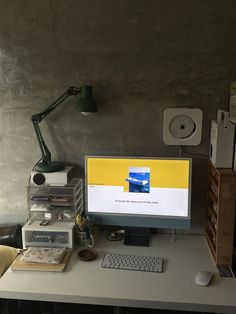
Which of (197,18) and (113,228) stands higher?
(197,18)

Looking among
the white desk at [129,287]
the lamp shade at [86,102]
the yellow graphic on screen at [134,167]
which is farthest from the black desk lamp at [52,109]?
the white desk at [129,287]

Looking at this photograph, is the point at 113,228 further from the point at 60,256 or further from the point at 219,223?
the point at 219,223

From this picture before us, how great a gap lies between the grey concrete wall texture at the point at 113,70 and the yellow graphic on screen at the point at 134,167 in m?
0.15

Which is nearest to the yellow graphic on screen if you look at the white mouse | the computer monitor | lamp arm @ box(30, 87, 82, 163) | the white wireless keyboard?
the computer monitor

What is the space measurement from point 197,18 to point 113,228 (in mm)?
1285

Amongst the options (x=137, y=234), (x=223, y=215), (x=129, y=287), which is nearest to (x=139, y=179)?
(x=137, y=234)

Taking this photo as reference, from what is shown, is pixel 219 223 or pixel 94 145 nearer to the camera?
pixel 219 223

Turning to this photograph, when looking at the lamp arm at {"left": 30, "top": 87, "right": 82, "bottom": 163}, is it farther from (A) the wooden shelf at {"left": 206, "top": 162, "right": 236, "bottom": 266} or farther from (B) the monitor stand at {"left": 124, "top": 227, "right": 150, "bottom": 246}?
(A) the wooden shelf at {"left": 206, "top": 162, "right": 236, "bottom": 266}

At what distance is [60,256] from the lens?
6.43ft

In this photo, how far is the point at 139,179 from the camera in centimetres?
213

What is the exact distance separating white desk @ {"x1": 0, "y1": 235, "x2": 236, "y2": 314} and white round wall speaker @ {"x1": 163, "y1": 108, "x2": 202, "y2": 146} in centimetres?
64

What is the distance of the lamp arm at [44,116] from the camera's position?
2.14m

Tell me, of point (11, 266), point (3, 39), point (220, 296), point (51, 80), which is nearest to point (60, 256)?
point (11, 266)

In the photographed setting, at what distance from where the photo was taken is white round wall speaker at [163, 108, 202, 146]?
2.16m
